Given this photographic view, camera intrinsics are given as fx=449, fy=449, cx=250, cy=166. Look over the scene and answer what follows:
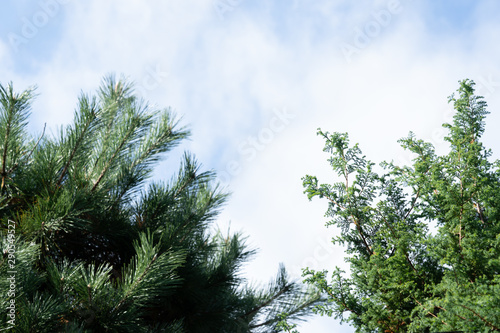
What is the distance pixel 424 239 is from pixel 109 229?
1.83m

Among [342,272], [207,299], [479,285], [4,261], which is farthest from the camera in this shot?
[207,299]

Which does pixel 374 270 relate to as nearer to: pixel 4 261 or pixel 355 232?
pixel 355 232

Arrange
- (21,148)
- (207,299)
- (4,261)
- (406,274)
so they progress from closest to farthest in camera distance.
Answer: (4,261), (406,274), (21,148), (207,299)

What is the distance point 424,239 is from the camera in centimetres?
235

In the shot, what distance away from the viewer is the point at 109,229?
277 cm

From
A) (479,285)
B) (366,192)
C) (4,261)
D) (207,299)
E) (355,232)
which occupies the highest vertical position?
(366,192)

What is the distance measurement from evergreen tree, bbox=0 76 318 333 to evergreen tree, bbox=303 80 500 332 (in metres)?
0.53

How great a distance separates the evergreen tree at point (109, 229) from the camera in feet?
6.98

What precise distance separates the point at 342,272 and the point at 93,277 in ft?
4.42

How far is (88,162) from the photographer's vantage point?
2.79 metres

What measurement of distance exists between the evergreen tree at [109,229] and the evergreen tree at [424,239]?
1.75ft

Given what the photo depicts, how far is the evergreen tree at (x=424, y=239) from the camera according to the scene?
2135 mm

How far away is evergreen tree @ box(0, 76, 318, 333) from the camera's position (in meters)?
2.13

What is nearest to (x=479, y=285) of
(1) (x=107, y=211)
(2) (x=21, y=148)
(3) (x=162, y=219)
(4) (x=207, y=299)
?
(4) (x=207, y=299)
